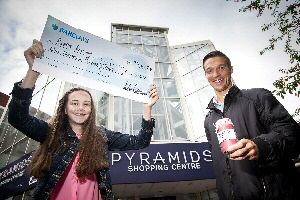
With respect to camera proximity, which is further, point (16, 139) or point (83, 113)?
point (16, 139)

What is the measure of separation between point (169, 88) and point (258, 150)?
11.0 m

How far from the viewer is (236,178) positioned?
195 cm

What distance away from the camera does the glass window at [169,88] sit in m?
12.3

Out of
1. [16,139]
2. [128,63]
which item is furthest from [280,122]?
[16,139]

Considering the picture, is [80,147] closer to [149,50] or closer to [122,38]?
[149,50]

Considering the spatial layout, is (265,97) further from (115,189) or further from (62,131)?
(115,189)

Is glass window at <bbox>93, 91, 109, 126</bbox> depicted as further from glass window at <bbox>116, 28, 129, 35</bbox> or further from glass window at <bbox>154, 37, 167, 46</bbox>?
glass window at <bbox>154, 37, 167, 46</bbox>

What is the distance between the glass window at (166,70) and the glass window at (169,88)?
46cm

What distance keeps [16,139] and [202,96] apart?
10447 mm

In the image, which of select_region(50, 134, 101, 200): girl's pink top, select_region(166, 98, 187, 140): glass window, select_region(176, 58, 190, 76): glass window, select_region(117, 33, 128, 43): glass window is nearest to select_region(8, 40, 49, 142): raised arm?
select_region(50, 134, 101, 200): girl's pink top

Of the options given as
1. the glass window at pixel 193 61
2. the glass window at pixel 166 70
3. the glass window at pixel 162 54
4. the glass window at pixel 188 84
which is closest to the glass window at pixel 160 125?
the glass window at pixel 188 84

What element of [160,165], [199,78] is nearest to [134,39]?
[199,78]

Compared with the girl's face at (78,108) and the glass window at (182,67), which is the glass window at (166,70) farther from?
the girl's face at (78,108)

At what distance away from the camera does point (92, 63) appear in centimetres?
275
